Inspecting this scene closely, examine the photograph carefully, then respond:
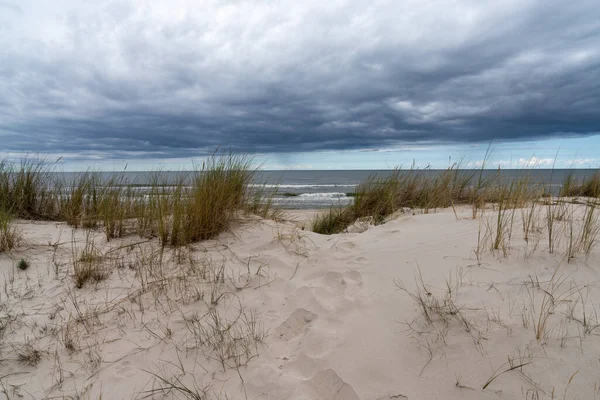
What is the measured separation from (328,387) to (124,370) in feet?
4.15

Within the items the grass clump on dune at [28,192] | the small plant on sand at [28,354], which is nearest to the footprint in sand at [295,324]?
the small plant on sand at [28,354]

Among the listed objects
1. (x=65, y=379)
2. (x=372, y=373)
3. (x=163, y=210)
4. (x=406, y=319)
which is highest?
(x=163, y=210)

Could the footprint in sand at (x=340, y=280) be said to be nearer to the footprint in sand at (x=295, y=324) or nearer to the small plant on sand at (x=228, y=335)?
the footprint in sand at (x=295, y=324)

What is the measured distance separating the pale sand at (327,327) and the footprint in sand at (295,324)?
1 cm

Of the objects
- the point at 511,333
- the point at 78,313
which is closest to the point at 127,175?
the point at 78,313

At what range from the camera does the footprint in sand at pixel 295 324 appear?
2365 mm

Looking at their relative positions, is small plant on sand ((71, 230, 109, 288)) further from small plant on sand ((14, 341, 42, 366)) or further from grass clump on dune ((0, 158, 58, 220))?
grass clump on dune ((0, 158, 58, 220))

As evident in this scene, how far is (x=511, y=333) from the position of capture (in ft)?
6.25

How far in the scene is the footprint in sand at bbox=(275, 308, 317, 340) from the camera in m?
2.37

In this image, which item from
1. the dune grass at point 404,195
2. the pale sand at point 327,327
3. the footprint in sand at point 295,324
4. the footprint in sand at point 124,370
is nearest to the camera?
the pale sand at point 327,327

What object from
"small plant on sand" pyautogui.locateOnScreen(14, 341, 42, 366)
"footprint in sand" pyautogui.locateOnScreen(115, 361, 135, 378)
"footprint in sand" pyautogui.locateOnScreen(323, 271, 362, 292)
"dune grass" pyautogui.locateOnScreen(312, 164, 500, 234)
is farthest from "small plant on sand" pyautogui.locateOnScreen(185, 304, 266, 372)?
"dune grass" pyautogui.locateOnScreen(312, 164, 500, 234)

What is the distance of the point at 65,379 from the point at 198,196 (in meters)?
2.52

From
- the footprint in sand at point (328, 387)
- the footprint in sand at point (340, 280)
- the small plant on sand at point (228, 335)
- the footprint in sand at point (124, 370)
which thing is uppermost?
the footprint in sand at point (340, 280)

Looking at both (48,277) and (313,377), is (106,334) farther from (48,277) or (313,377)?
(313,377)
